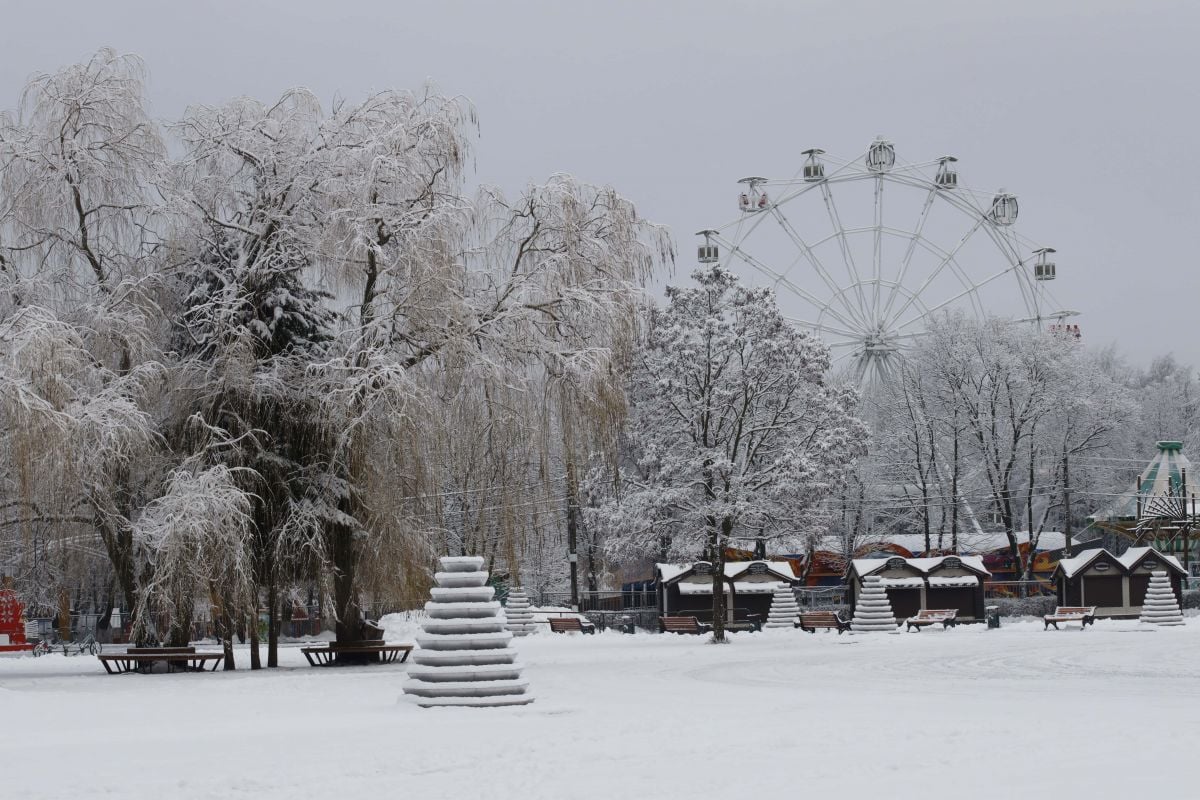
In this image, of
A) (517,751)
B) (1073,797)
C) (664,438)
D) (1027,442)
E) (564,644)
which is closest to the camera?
(1073,797)

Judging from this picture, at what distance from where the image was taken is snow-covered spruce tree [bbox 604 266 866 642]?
125 feet

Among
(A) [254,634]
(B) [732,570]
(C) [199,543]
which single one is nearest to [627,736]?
(C) [199,543]

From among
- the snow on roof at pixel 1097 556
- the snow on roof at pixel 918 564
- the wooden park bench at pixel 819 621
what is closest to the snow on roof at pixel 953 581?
the snow on roof at pixel 918 564

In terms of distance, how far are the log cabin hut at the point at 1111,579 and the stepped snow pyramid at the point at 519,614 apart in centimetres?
1720

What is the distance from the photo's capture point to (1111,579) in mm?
46375

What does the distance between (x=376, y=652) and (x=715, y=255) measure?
111ft

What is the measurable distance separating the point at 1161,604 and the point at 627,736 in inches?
1269

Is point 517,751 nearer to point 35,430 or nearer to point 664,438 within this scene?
point 35,430

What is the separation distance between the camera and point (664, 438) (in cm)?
4362

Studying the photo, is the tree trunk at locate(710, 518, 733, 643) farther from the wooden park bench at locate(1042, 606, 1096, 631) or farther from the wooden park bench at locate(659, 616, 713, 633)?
the wooden park bench at locate(1042, 606, 1096, 631)

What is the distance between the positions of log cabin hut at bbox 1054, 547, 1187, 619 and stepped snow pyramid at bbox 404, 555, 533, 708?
3289cm

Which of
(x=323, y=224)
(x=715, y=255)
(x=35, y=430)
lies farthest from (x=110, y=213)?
(x=715, y=255)

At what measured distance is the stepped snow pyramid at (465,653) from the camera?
55.3 feet

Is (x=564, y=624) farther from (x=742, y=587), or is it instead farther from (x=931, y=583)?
(x=931, y=583)
